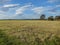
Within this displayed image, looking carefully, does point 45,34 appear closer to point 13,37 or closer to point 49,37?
point 49,37

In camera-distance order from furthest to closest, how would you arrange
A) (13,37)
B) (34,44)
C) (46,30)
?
(46,30), (13,37), (34,44)

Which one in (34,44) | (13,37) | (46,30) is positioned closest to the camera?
(34,44)

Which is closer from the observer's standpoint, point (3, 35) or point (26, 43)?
point (26, 43)

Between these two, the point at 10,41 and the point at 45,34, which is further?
the point at 45,34

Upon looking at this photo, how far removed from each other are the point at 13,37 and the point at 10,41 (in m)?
0.65

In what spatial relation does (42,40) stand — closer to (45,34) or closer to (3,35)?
(45,34)

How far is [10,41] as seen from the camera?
1122cm

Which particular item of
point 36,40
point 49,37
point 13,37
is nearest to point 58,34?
point 49,37

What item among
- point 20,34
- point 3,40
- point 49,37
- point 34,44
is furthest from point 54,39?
point 3,40

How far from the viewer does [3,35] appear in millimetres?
12102

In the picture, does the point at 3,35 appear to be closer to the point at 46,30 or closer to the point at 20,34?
the point at 20,34

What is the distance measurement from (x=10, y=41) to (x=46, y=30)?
10.2 feet

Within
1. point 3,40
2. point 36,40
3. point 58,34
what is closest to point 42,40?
point 36,40

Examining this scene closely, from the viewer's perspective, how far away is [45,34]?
12258 mm
